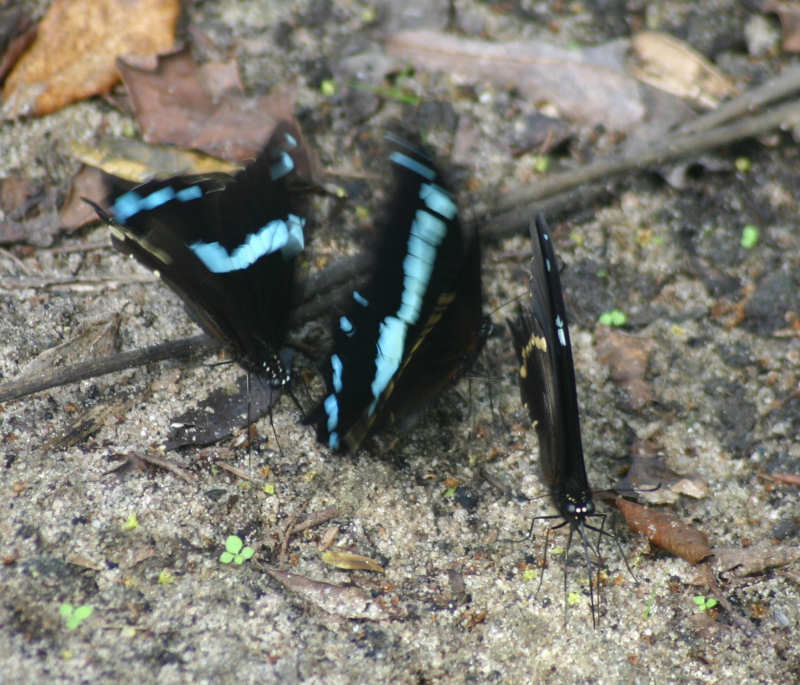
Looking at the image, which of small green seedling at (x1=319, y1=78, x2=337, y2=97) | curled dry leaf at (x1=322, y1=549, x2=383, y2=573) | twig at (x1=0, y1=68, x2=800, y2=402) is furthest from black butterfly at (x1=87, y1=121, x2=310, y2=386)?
small green seedling at (x1=319, y1=78, x2=337, y2=97)

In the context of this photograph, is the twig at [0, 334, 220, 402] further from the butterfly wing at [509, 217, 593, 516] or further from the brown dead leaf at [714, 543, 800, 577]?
the brown dead leaf at [714, 543, 800, 577]

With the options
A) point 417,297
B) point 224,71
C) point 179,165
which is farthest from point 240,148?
point 417,297

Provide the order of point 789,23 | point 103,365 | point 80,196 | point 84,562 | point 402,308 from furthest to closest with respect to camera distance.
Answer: point 789,23 < point 80,196 < point 103,365 < point 402,308 < point 84,562

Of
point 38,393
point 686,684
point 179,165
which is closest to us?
point 686,684

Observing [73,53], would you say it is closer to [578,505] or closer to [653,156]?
[653,156]

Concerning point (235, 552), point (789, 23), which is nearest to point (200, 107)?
point (235, 552)

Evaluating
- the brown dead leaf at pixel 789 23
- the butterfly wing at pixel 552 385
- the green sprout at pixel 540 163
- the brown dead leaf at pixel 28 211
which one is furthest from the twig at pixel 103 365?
the brown dead leaf at pixel 789 23

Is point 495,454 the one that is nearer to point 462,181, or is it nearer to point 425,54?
point 462,181
